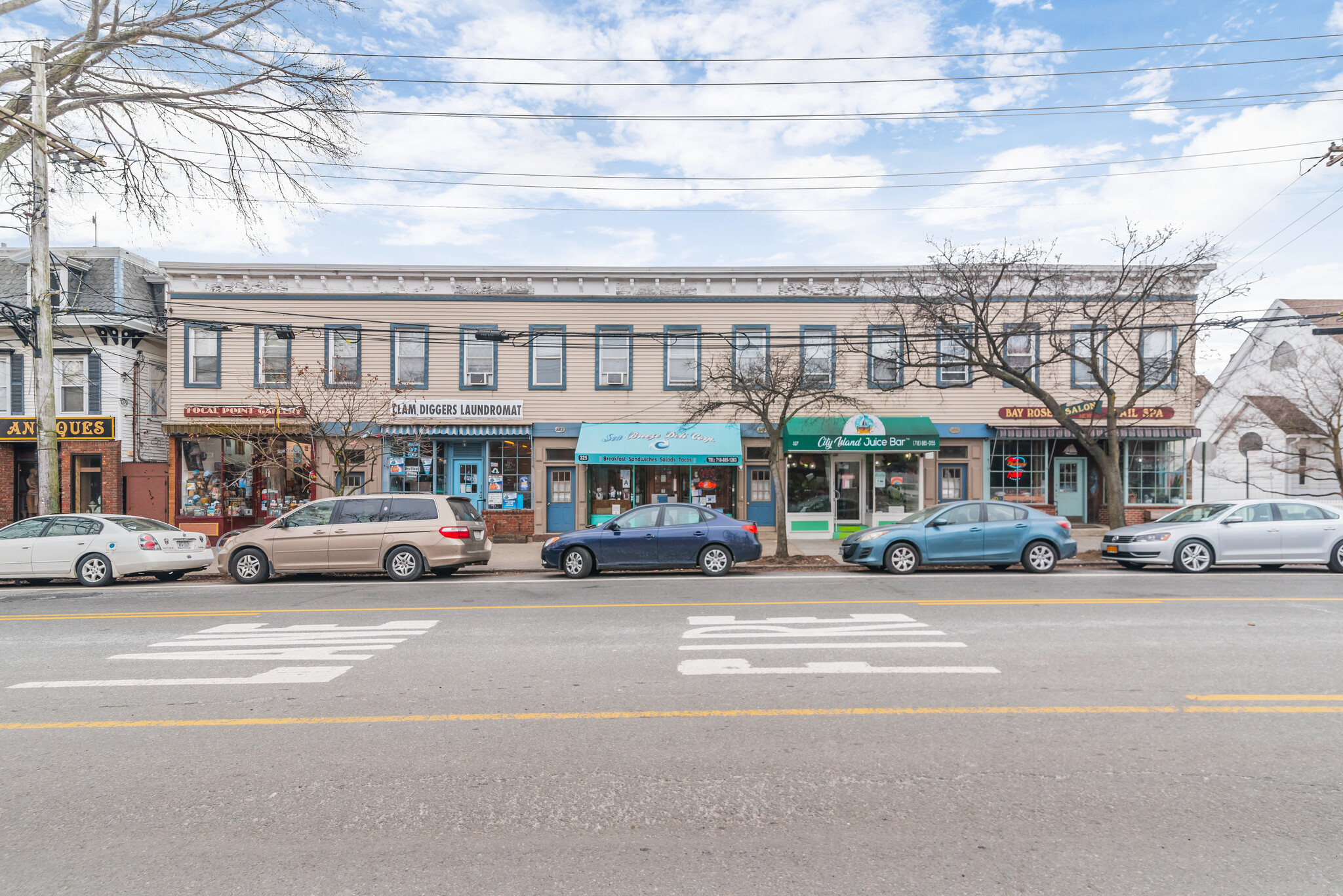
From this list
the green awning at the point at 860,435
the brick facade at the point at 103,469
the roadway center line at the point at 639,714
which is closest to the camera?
the roadway center line at the point at 639,714

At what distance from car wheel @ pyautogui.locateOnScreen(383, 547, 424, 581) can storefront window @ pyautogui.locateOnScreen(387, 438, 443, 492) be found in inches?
300

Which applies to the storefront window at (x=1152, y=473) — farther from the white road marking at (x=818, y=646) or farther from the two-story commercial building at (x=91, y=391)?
the two-story commercial building at (x=91, y=391)

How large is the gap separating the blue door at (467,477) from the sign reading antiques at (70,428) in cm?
959

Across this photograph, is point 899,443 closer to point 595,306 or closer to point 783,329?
point 783,329

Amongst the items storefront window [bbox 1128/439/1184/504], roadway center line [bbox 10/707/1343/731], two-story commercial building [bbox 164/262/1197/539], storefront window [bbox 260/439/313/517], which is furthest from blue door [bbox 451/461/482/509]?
storefront window [bbox 1128/439/1184/504]

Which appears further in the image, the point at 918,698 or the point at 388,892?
the point at 918,698

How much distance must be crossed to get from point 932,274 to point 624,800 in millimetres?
18652

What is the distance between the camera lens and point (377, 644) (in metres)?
7.65

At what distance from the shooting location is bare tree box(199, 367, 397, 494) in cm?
1875

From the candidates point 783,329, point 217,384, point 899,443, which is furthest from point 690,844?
point 217,384

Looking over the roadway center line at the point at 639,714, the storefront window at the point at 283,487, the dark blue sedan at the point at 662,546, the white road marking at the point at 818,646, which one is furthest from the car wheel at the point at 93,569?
the white road marking at the point at 818,646

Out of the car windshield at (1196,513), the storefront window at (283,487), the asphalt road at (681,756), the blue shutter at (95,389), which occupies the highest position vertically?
the blue shutter at (95,389)

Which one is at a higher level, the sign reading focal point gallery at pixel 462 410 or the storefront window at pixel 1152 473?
the sign reading focal point gallery at pixel 462 410

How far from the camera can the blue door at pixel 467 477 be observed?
69.4ft
